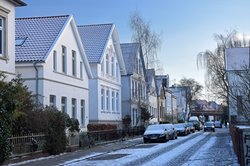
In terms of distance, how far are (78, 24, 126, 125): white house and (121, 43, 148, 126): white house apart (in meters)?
3.95

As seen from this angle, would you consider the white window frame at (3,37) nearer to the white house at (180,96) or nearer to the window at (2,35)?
the window at (2,35)

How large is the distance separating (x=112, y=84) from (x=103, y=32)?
541 centimetres

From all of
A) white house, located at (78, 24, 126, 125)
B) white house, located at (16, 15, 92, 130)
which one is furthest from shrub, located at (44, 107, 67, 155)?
white house, located at (78, 24, 126, 125)

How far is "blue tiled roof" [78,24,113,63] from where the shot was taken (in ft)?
142

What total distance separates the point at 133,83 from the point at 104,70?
43.0 ft

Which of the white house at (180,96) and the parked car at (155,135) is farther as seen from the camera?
the white house at (180,96)

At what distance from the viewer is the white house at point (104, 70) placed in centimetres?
4247

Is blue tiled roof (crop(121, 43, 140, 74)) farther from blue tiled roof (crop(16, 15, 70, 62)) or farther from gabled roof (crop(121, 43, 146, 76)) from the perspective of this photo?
blue tiled roof (crop(16, 15, 70, 62))

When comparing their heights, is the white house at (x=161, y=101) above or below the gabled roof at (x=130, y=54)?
below

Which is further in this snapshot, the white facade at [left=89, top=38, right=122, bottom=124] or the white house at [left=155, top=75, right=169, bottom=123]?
the white house at [left=155, top=75, right=169, bottom=123]

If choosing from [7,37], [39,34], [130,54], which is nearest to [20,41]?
[39,34]

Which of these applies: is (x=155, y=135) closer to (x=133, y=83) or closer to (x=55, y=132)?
(x=55, y=132)

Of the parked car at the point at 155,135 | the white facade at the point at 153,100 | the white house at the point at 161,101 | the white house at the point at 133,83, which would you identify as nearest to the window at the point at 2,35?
the parked car at the point at 155,135

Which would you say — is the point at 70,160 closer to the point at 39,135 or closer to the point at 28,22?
the point at 39,135
